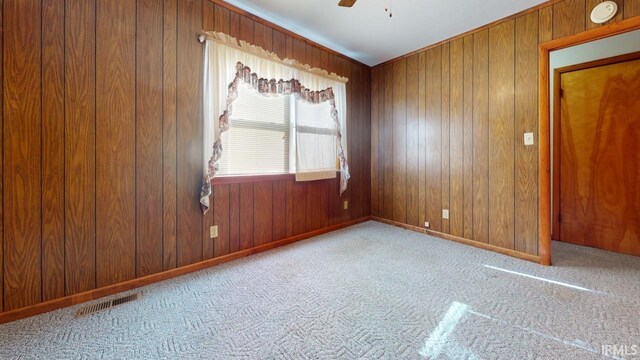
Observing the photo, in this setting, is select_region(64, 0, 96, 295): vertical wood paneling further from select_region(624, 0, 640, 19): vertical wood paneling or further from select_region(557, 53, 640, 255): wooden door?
select_region(557, 53, 640, 255): wooden door

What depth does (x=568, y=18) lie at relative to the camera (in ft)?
7.72

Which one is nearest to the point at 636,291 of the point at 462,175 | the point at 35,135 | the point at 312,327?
the point at 462,175

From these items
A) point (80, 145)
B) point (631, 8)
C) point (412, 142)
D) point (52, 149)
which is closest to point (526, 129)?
point (631, 8)

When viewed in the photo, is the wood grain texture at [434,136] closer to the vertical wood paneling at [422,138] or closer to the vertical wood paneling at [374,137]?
the vertical wood paneling at [422,138]

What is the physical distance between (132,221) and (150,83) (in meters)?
1.10

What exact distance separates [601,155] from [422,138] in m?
1.86

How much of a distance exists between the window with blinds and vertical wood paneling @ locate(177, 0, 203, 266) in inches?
10.1

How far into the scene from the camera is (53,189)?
5.75ft

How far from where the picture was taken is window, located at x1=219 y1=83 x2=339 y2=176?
2621 mm

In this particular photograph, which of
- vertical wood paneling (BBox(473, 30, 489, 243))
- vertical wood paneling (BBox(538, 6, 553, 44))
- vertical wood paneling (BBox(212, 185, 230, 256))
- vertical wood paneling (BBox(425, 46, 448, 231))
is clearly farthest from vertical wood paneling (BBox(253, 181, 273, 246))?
vertical wood paneling (BBox(538, 6, 553, 44))

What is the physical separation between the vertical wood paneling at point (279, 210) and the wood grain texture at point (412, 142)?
5.94 ft

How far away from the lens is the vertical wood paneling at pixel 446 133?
326 centimetres

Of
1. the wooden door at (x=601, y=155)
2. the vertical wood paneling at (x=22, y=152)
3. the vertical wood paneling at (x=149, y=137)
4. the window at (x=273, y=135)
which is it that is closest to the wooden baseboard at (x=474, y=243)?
the wooden door at (x=601, y=155)

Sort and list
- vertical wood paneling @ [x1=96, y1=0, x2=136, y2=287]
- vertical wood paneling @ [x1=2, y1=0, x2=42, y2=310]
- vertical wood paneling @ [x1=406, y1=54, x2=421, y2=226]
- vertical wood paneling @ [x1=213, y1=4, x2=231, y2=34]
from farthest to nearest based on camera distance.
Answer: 1. vertical wood paneling @ [x1=406, y1=54, x2=421, y2=226]
2. vertical wood paneling @ [x1=213, y1=4, x2=231, y2=34]
3. vertical wood paneling @ [x1=96, y1=0, x2=136, y2=287]
4. vertical wood paneling @ [x1=2, y1=0, x2=42, y2=310]
